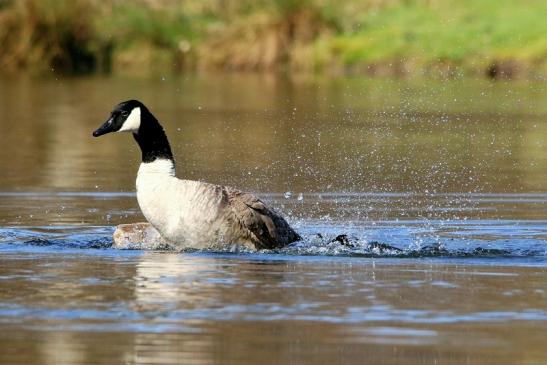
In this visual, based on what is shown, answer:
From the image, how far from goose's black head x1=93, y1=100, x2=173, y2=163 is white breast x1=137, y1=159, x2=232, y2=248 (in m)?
0.25

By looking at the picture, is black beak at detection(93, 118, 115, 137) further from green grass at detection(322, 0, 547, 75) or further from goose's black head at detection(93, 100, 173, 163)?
green grass at detection(322, 0, 547, 75)

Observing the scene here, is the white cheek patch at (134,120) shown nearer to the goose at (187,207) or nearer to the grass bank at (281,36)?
the goose at (187,207)

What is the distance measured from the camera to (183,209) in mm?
12219

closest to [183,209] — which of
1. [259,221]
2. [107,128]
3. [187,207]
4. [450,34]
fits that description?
[187,207]

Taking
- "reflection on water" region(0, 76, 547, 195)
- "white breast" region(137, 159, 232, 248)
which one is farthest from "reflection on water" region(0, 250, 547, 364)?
"reflection on water" region(0, 76, 547, 195)

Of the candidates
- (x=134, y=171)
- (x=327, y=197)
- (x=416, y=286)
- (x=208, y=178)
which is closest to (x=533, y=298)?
(x=416, y=286)

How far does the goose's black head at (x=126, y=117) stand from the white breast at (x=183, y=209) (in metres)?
0.61

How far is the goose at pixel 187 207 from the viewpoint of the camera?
12.3 meters

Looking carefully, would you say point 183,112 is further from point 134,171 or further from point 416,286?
point 416,286

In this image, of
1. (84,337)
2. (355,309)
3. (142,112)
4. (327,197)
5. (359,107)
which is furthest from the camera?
(359,107)

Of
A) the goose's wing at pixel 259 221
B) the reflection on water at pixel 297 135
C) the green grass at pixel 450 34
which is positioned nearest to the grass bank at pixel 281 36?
the green grass at pixel 450 34

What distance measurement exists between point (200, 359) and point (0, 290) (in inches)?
108

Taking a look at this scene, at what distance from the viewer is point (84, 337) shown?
28.2 ft

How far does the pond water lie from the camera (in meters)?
8.55
